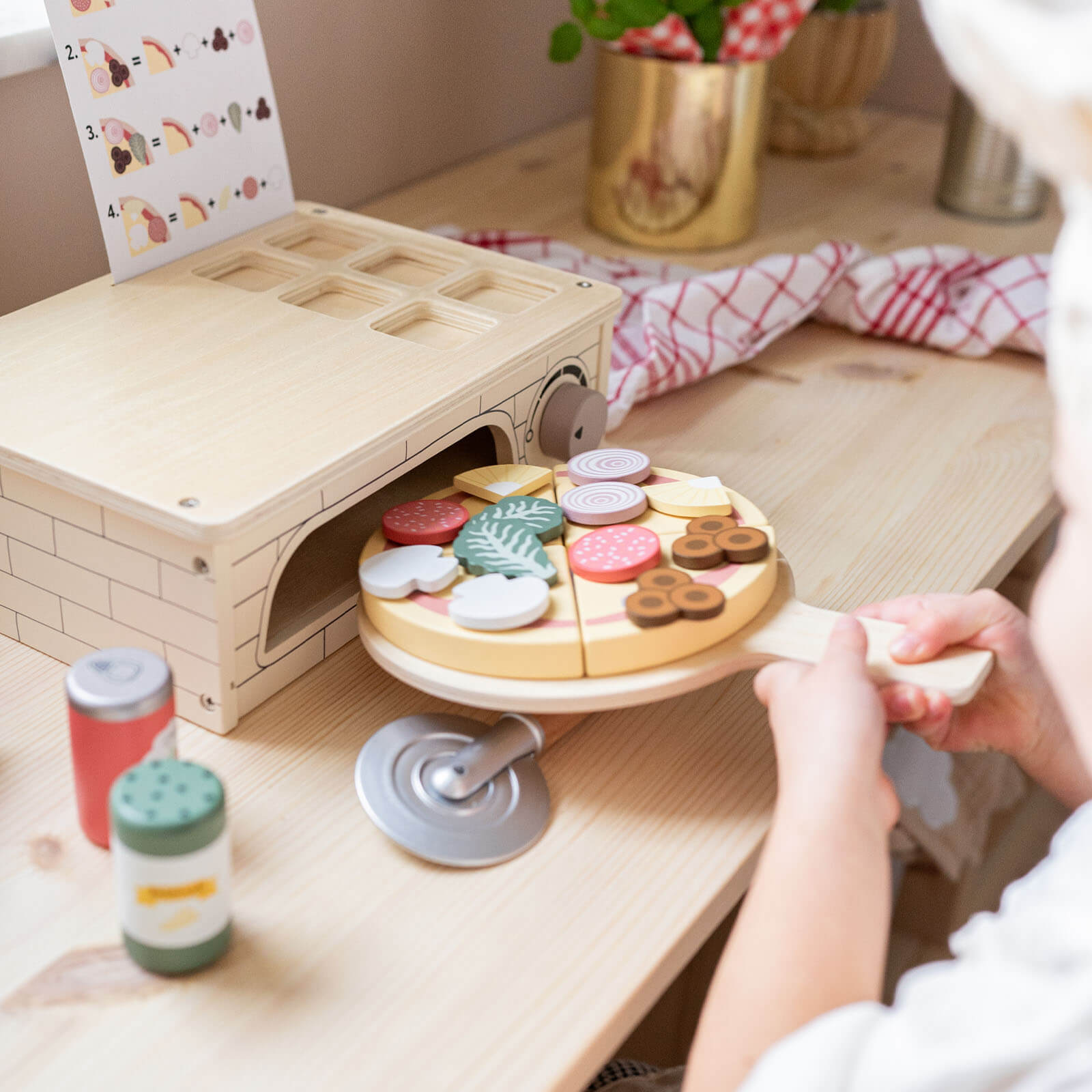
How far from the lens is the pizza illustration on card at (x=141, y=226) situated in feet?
2.65

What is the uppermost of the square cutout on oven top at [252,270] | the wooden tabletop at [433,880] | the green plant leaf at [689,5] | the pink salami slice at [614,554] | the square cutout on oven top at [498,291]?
the green plant leaf at [689,5]

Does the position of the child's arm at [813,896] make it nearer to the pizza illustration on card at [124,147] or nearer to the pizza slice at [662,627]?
the pizza slice at [662,627]

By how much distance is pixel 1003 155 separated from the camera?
1.31 metres

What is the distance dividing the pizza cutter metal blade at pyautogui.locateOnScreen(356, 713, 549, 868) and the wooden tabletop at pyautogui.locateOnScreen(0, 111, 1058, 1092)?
11mm

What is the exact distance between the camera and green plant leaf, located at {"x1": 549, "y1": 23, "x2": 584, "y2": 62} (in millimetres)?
1170

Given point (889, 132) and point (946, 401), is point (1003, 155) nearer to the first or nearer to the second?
point (889, 132)

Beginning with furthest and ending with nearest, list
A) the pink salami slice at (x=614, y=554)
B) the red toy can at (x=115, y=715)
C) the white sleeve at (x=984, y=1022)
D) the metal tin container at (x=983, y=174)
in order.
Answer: the metal tin container at (x=983, y=174) < the pink salami slice at (x=614, y=554) < the red toy can at (x=115, y=715) < the white sleeve at (x=984, y=1022)

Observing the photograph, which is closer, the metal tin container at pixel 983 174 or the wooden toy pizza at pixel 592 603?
the wooden toy pizza at pixel 592 603

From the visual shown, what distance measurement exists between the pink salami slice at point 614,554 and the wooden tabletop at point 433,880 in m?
0.09

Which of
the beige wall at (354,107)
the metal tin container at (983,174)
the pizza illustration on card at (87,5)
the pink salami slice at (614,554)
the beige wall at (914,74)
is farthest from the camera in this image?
the beige wall at (914,74)

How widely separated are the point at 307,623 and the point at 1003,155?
3.21ft

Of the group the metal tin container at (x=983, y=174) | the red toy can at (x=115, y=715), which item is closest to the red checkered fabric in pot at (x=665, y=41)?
the metal tin container at (x=983, y=174)

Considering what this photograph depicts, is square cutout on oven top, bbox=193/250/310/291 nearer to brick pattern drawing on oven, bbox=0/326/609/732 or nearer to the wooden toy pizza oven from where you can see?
the wooden toy pizza oven

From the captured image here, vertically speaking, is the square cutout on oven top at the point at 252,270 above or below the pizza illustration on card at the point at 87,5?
below
